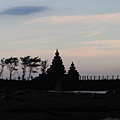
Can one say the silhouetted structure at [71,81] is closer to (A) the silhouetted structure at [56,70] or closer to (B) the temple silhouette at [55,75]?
(B) the temple silhouette at [55,75]

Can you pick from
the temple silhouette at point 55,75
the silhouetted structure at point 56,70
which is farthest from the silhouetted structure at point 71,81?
the silhouetted structure at point 56,70

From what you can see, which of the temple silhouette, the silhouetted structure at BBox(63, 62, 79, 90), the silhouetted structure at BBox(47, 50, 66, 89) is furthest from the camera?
the silhouetted structure at BBox(47, 50, 66, 89)

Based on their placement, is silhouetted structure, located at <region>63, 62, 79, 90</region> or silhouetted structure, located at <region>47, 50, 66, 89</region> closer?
silhouetted structure, located at <region>63, 62, 79, 90</region>

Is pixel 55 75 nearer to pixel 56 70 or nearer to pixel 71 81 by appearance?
pixel 56 70

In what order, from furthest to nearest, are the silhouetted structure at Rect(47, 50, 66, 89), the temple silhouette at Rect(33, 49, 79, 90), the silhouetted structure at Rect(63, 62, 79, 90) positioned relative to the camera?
the silhouetted structure at Rect(47, 50, 66, 89), the temple silhouette at Rect(33, 49, 79, 90), the silhouetted structure at Rect(63, 62, 79, 90)

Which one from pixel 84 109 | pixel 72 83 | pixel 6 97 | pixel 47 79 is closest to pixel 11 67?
pixel 47 79

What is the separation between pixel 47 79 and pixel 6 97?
68.2 meters

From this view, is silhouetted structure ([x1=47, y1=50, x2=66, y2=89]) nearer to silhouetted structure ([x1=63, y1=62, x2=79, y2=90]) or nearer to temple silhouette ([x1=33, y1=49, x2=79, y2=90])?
temple silhouette ([x1=33, y1=49, x2=79, y2=90])

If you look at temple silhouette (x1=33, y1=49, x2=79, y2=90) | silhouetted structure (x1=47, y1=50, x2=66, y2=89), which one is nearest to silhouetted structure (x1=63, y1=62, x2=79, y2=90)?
temple silhouette (x1=33, y1=49, x2=79, y2=90)

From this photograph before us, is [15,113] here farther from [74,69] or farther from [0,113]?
[74,69]

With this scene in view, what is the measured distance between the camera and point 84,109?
2575 centimetres

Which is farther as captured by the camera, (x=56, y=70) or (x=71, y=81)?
(x=56, y=70)

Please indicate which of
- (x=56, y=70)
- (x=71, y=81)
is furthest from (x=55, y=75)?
(x=71, y=81)

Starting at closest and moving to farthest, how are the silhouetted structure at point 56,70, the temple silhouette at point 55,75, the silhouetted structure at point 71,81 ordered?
1. the silhouetted structure at point 71,81
2. the temple silhouette at point 55,75
3. the silhouetted structure at point 56,70
